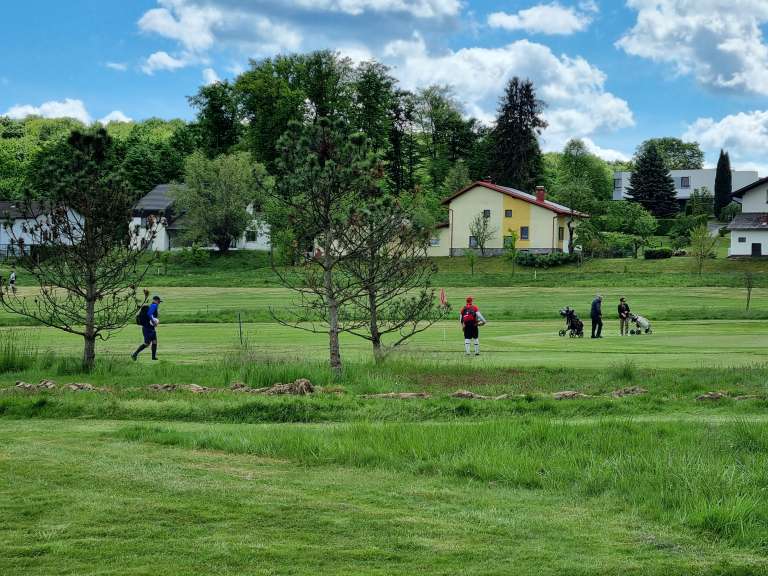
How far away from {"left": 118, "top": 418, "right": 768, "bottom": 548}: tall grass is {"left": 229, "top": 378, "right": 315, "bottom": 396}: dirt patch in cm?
392

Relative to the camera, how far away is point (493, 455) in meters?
10.5

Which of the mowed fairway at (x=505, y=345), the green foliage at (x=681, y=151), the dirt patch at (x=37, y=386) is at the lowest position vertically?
the mowed fairway at (x=505, y=345)

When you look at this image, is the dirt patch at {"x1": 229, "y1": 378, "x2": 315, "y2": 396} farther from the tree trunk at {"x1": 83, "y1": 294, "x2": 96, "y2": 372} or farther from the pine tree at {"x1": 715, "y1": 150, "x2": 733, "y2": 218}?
the pine tree at {"x1": 715, "y1": 150, "x2": 733, "y2": 218}

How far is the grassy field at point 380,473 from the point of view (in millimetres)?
7348

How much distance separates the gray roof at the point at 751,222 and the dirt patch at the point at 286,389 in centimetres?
7472

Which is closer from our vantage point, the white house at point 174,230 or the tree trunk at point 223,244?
the tree trunk at point 223,244

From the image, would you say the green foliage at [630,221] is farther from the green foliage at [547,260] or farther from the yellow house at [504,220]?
the green foliage at [547,260]

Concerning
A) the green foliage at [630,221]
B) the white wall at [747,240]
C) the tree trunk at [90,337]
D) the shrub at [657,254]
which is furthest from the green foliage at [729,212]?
the tree trunk at [90,337]

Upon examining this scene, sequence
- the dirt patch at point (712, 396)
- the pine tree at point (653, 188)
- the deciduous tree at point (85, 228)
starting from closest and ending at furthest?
the dirt patch at point (712, 396) → the deciduous tree at point (85, 228) → the pine tree at point (653, 188)

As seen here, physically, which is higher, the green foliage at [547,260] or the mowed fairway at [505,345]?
the green foliage at [547,260]

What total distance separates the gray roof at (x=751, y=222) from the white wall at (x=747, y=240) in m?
0.37

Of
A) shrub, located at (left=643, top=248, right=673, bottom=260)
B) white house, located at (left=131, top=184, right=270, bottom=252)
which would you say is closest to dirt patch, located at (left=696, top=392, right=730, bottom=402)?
shrub, located at (left=643, top=248, right=673, bottom=260)

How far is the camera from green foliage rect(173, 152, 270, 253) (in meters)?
93.4

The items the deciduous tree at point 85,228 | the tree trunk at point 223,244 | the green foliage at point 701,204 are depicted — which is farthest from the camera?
the green foliage at point 701,204
